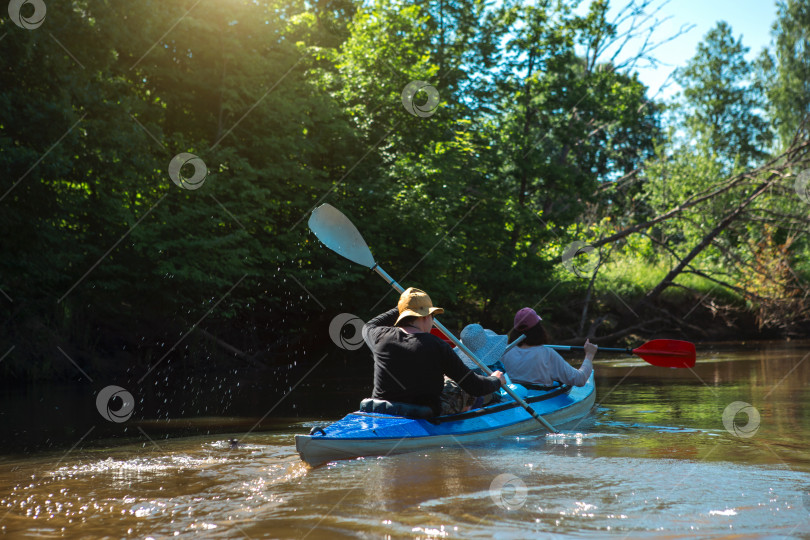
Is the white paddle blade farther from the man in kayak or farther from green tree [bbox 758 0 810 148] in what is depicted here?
green tree [bbox 758 0 810 148]

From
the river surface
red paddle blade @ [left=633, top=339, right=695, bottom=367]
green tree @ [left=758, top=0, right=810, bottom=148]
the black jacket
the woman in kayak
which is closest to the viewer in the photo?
the river surface

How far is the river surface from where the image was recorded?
3760mm

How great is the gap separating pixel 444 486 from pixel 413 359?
135cm

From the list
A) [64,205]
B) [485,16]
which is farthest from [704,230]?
[64,205]

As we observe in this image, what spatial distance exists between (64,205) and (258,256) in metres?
4.01

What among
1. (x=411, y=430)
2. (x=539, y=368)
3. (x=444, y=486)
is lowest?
(x=444, y=486)

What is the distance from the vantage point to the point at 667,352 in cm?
830

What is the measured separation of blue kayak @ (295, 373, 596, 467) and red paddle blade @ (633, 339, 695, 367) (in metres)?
1.42

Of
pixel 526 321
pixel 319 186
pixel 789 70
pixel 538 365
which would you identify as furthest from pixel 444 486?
pixel 789 70

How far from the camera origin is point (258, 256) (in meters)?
15.2

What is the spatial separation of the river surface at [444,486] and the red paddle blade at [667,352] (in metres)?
0.79

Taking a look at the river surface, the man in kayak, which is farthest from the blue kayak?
the man in kayak

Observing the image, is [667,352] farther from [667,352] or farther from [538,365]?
[538,365]

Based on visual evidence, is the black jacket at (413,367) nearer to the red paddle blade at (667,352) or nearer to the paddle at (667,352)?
the paddle at (667,352)
